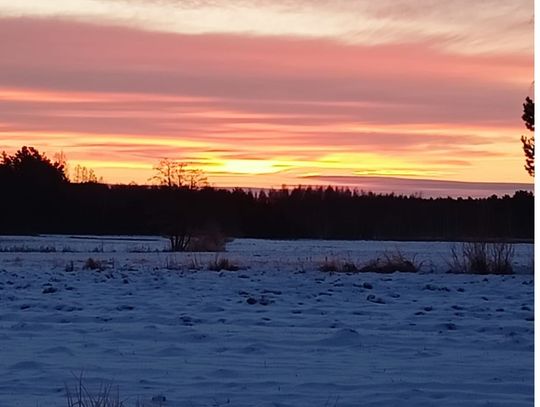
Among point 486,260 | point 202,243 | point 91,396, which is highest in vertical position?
point 202,243

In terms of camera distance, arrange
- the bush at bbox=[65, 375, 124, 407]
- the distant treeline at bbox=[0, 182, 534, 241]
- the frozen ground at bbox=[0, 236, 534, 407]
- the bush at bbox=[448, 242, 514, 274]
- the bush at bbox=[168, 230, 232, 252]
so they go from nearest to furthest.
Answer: the bush at bbox=[65, 375, 124, 407] < the frozen ground at bbox=[0, 236, 534, 407] < the bush at bbox=[448, 242, 514, 274] < the bush at bbox=[168, 230, 232, 252] < the distant treeline at bbox=[0, 182, 534, 241]

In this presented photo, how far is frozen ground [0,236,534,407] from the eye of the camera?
7.94 m

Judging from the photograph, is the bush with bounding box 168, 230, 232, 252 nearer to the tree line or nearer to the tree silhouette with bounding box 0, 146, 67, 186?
the tree line

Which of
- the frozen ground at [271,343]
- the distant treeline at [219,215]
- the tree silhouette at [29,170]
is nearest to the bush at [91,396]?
the frozen ground at [271,343]

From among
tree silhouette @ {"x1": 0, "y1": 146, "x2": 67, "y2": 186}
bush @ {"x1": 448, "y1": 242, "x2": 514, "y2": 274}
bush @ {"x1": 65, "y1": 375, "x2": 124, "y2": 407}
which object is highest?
tree silhouette @ {"x1": 0, "y1": 146, "x2": 67, "y2": 186}

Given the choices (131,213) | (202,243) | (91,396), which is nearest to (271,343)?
(91,396)

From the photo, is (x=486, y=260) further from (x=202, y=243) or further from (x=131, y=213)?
(x=131, y=213)

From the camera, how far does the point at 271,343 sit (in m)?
10.7

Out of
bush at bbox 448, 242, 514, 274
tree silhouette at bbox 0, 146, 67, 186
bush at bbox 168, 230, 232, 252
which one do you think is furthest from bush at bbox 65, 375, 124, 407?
tree silhouette at bbox 0, 146, 67, 186

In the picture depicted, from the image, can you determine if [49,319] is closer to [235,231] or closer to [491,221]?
[235,231]

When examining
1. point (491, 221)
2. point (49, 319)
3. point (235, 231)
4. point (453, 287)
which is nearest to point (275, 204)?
point (235, 231)

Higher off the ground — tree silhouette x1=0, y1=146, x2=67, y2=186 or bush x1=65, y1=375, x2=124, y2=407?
tree silhouette x1=0, y1=146, x2=67, y2=186

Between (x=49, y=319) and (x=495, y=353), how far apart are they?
19.3 feet

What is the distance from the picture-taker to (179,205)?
53.3 meters
